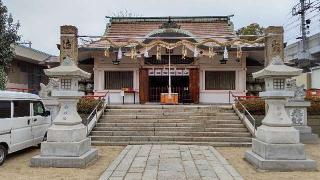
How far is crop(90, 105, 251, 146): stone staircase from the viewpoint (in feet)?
45.2

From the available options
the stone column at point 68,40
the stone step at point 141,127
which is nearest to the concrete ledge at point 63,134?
the stone step at point 141,127

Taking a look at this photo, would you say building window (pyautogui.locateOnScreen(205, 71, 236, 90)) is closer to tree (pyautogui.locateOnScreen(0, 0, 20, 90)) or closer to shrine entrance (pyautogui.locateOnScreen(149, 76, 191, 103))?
shrine entrance (pyautogui.locateOnScreen(149, 76, 191, 103))

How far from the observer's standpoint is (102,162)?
10.1 metres

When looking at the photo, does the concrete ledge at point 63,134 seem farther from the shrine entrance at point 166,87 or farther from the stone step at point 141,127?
the shrine entrance at point 166,87

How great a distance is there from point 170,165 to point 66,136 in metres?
2.94

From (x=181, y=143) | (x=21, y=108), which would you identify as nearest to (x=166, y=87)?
(x=181, y=143)

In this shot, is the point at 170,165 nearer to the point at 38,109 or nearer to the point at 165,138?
the point at 165,138

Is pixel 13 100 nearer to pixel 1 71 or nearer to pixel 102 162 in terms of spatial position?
pixel 102 162

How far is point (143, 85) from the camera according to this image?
2191 cm

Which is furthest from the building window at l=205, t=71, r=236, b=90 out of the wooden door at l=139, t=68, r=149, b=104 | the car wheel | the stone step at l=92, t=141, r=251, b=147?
the car wheel

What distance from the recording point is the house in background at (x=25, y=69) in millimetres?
27469

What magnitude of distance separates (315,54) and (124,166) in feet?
82.1

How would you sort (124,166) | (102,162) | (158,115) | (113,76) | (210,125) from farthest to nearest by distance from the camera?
(113,76), (158,115), (210,125), (102,162), (124,166)

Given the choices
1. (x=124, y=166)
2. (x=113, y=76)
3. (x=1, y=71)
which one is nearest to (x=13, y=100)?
(x=124, y=166)
